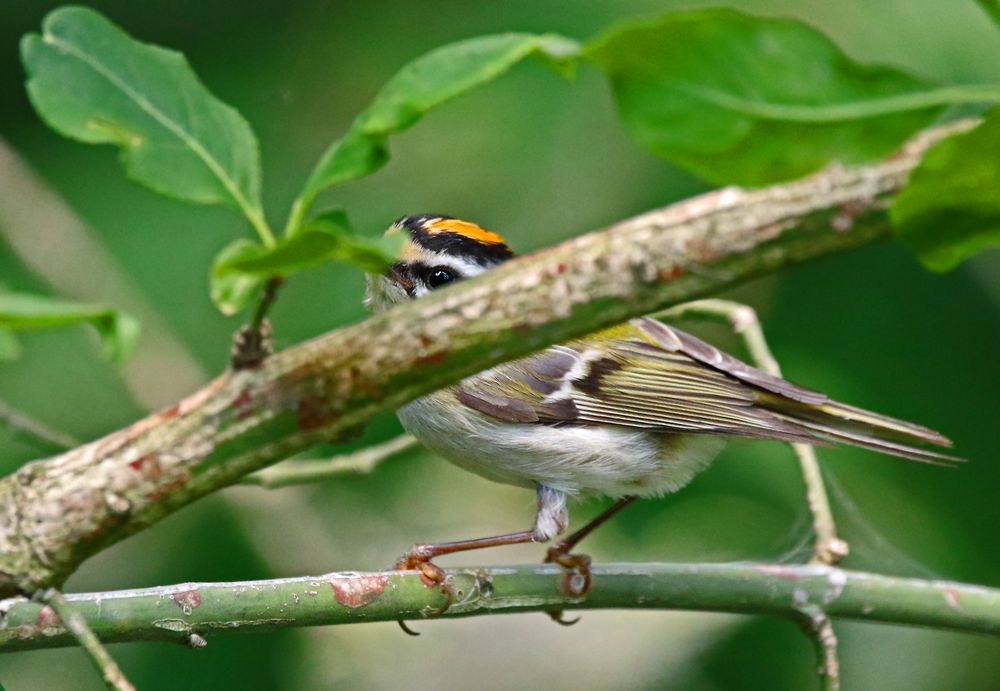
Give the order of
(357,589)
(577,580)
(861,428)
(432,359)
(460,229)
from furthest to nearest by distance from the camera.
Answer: (460,229), (861,428), (577,580), (357,589), (432,359)

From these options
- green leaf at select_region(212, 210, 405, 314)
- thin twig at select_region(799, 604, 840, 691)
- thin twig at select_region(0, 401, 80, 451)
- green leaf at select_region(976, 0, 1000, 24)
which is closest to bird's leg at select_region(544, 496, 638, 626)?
thin twig at select_region(799, 604, 840, 691)

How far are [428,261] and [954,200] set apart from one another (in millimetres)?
1641

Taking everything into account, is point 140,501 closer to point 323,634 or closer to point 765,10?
point 323,634

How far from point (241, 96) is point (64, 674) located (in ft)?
3.87

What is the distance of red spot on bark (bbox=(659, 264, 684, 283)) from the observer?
0.62m

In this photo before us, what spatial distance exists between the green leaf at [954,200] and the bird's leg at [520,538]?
1.19 metres

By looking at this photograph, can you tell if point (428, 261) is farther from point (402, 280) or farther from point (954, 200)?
point (954, 200)

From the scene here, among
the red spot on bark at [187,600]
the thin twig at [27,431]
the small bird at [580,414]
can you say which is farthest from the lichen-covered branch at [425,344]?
the small bird at [580,414]

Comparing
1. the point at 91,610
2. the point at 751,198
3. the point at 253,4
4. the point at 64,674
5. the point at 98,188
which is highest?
the point at 253,4

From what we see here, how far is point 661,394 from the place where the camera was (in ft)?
7.17

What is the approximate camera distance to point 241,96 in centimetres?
237

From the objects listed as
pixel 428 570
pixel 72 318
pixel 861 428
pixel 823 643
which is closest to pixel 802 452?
pixel 861 428

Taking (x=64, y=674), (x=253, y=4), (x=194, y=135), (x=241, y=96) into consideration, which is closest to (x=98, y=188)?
(x=241, y=96)

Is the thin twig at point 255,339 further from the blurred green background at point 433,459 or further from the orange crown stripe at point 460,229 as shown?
the orange crown stripe at point 460,229
